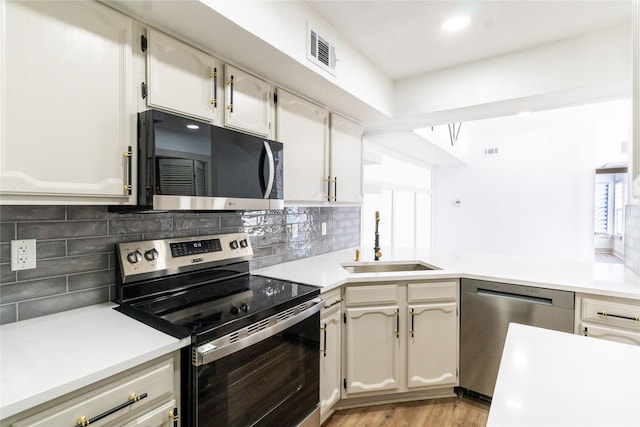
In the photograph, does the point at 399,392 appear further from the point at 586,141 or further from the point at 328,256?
the point at 586,141

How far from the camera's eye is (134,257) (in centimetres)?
147

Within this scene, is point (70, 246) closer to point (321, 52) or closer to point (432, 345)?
point (321, 52)

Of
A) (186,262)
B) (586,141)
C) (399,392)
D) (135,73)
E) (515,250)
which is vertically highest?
(586,141)

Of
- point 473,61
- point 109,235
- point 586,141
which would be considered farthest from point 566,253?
point 109,235

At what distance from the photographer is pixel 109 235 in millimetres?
1450

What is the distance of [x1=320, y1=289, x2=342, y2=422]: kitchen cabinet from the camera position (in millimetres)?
1859

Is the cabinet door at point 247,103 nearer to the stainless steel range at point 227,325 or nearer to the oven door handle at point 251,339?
the stainless steel range at point 227,325

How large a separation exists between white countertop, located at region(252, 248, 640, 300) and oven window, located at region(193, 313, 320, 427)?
15.5 inches

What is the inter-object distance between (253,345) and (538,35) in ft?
8.41

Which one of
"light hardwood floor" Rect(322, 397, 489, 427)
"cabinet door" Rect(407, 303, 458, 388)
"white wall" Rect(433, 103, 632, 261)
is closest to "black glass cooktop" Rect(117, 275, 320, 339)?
"cabinet door" Rect(407, 303, 458, 388)

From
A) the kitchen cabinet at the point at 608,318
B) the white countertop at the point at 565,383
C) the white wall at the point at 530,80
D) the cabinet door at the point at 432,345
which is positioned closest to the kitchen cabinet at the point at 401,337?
the cabinet door at the point at 432,345

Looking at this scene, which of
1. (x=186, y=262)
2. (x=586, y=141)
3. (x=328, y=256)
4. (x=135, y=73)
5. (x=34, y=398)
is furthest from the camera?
(x=586, y=141)

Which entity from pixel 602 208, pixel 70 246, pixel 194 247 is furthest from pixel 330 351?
pixel 602 208

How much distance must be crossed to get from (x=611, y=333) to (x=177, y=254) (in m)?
2.48
